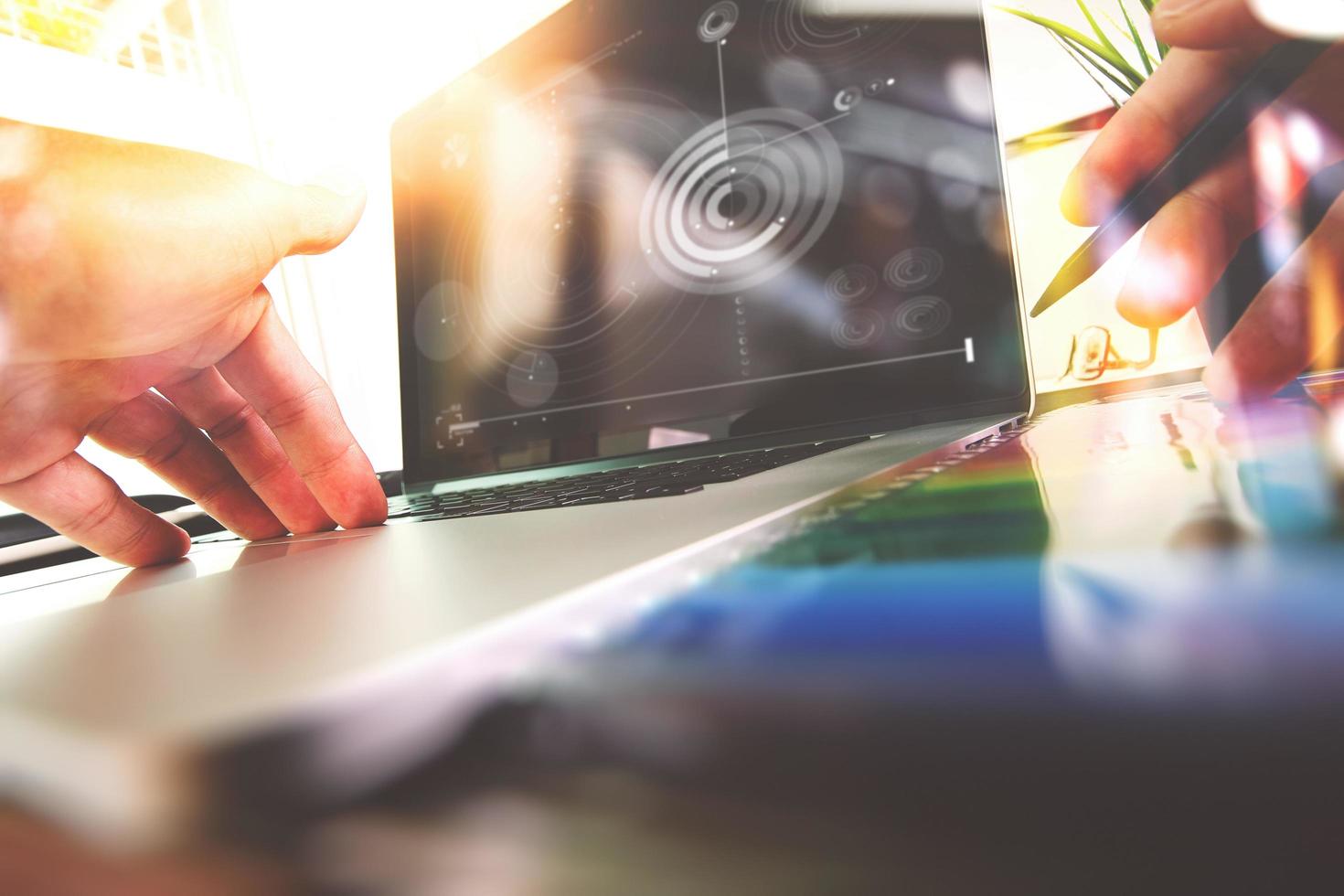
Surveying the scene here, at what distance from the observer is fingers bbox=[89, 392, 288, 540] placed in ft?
1.68

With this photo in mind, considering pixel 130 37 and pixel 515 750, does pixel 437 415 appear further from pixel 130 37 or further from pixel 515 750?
pixel 130 37

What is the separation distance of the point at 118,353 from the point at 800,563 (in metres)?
0.42

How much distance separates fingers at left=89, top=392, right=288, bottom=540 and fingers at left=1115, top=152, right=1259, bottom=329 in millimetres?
630

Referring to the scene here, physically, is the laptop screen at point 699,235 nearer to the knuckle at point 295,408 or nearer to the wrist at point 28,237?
the knuckle at point 295,408

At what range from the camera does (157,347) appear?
0.39 m

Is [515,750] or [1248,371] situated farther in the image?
[1248,371]

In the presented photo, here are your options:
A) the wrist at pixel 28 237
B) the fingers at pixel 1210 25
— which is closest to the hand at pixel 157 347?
the wrist at pixel 28 237

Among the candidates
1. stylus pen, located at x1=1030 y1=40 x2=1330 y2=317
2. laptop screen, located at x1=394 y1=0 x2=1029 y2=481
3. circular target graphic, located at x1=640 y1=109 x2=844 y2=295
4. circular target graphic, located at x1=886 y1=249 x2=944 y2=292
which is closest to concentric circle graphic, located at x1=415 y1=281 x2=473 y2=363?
laptop screen, located at x1=394 y1=0 x2=1029 y2=481

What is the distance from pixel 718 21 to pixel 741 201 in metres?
0.15

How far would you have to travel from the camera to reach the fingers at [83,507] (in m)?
0.46

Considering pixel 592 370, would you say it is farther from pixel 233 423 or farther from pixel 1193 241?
pixel 1193 241

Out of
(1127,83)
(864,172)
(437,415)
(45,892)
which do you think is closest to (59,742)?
(45,892)

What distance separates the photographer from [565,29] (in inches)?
28.6

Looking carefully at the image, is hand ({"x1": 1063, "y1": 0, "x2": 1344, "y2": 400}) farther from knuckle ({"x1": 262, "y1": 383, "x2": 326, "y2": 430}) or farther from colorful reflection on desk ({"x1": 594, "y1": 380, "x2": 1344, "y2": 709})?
knuckle ({"x1": 262, "y1": 383, "x2": 326, "y2": 430})
